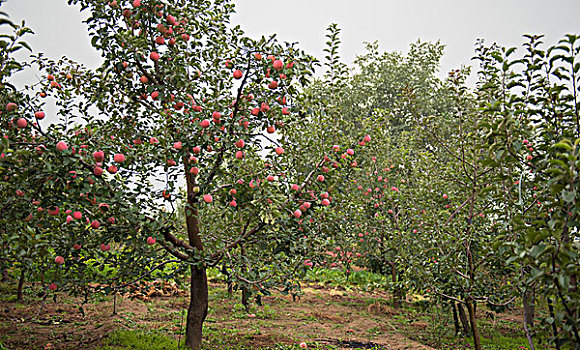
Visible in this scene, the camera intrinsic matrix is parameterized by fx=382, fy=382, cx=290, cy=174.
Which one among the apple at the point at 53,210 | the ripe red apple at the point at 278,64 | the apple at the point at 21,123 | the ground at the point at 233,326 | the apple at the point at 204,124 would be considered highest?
the ripe red apple at the point at 278,64

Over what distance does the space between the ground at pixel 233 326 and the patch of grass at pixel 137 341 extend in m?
0.01

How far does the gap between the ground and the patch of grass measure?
0.01 meters

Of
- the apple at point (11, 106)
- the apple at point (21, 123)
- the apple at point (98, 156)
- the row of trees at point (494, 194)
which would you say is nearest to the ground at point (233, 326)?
the row of trees at point (494, 194)

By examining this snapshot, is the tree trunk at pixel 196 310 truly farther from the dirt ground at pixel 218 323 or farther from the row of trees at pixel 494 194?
the row of trees at pixel 494 194

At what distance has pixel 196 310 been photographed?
4.41 meters

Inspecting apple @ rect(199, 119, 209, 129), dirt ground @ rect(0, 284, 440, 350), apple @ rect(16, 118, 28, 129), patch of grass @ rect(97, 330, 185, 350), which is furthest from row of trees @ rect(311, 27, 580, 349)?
apple @ rect(16, 118, 28, 129)

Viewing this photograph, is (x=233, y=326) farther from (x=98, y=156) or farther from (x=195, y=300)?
(x=98, y=156)

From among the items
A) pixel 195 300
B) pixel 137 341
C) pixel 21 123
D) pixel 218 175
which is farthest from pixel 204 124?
pixel 137 341

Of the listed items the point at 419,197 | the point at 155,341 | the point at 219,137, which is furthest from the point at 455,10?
the point at 155,341

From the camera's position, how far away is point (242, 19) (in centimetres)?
485

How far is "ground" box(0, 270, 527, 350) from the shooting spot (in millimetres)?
4645

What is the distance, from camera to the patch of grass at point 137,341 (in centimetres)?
432

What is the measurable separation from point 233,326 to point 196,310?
1666mm

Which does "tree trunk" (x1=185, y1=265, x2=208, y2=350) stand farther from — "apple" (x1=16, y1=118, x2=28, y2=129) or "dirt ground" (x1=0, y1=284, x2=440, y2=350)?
"apple" (x1=16, y1=118, x2=28, y2=129)
